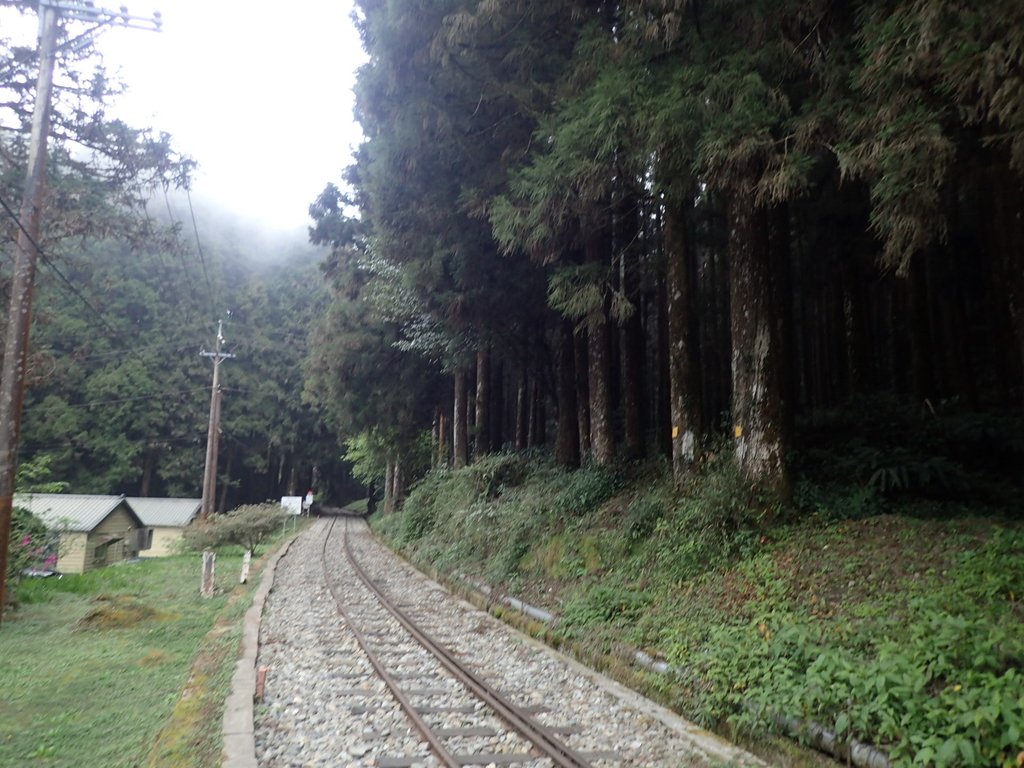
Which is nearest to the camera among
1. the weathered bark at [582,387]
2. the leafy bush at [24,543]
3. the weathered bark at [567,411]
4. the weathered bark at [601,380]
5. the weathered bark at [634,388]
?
the leafy bush at [24,543]

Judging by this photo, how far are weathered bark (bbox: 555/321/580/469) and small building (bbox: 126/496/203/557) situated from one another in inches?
897

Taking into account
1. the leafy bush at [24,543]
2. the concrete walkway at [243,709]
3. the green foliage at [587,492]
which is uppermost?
the green foliage at [587,492]

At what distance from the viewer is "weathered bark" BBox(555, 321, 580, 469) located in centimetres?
1497

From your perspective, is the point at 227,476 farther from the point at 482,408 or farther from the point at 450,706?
the point at 450,706

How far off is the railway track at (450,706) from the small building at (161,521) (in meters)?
25.6

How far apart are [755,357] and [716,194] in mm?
3569

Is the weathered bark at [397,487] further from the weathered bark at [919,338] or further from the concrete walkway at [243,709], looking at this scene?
the weathered bark at [919,338]

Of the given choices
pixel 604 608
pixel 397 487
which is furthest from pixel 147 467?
pixel 604 608

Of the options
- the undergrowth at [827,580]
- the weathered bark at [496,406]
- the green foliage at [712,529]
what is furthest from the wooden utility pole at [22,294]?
the weathered bark at [496,406]

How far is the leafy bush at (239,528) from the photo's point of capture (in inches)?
767

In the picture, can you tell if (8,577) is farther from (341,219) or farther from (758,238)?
(341,219)

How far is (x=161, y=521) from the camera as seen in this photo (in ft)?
105

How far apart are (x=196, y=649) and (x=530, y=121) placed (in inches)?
371

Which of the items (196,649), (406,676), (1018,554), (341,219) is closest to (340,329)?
(341,219)
